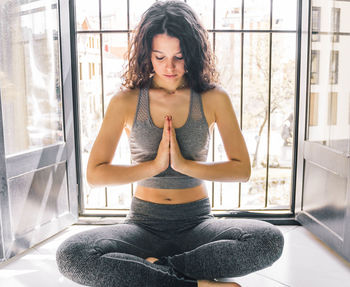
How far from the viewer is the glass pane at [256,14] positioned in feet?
8.01

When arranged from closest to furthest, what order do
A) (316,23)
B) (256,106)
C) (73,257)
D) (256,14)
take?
1. (73,257)
2. (316,23)
3. (256,14)
4. (256,106)

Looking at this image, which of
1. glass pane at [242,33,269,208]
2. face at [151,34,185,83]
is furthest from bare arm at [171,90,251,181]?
glass pane at [242,33,269,208]

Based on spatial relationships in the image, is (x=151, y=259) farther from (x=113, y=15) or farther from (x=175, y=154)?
(x=113, y=15)

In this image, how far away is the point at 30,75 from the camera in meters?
2.07

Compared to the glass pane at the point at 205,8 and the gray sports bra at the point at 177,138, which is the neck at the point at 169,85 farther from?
the glass pane at the point at 205,8

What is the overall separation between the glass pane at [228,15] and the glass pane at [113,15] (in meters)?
0.64

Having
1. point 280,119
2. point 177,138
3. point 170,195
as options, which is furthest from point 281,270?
point 280,119

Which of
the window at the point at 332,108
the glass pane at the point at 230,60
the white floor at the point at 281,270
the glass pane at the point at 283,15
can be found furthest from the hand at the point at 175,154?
the glass pane at the point at 230,60

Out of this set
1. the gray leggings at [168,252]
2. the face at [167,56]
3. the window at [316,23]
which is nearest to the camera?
the gray leggings at [168,252]

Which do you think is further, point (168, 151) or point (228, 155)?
point (228, 155)

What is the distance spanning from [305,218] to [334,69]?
95cm

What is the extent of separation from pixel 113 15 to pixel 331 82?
151 cm

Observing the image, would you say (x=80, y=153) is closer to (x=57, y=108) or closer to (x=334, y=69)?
(x=57, y=108)

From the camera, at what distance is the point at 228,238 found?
1298 mm
